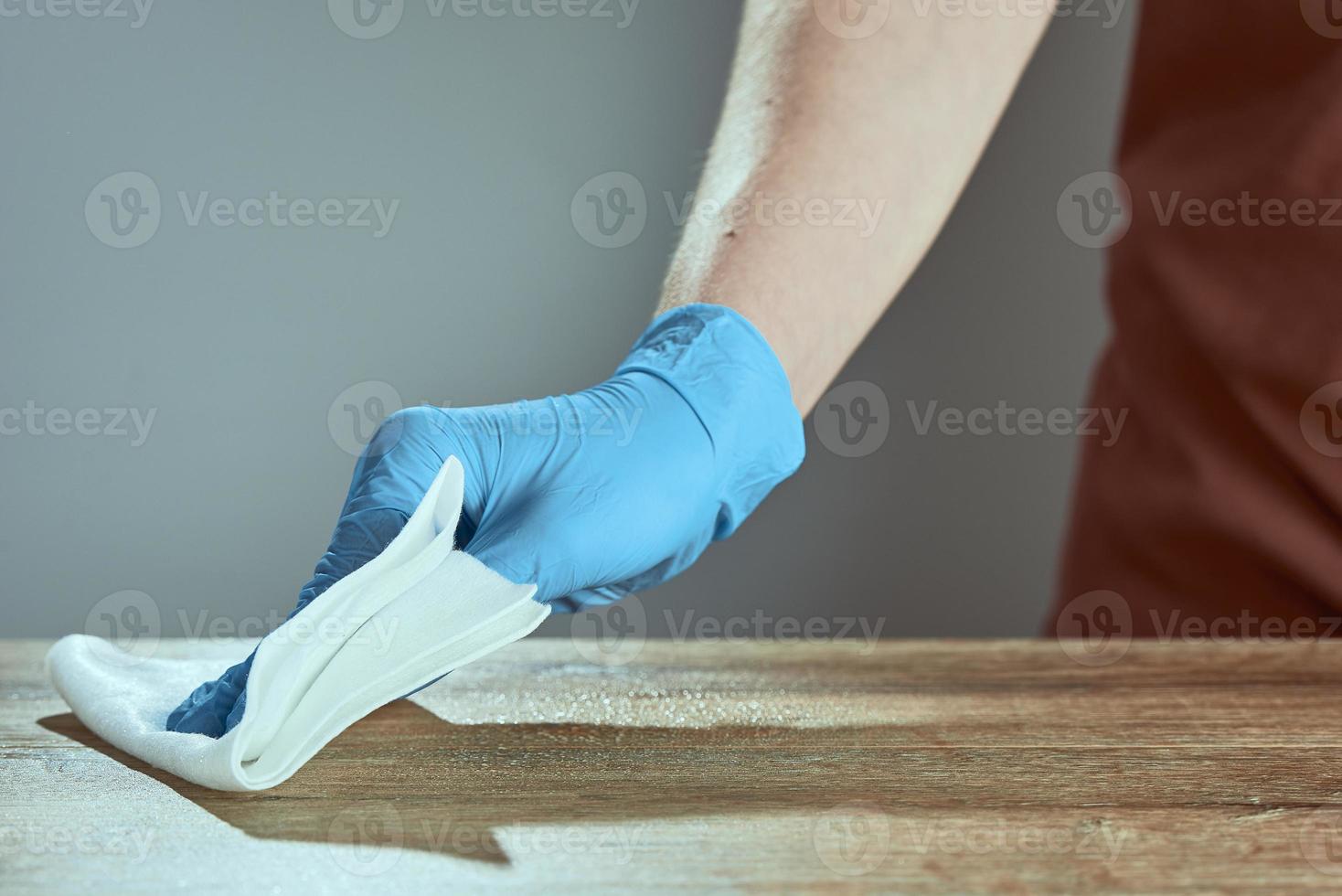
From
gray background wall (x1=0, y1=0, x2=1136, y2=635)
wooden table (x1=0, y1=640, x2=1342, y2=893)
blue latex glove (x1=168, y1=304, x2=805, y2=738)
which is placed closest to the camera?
wooden table (x1=0, y1=640, x2=1342, y2=893)

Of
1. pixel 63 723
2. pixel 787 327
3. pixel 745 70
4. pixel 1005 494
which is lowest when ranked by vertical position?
pixel 1005 494

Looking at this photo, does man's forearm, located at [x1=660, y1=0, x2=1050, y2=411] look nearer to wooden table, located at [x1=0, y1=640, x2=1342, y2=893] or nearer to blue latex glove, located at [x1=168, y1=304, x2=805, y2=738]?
blue latex glove, located at [x1=168, y1=304, x2=805, y2=738]

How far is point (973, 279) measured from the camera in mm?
2475

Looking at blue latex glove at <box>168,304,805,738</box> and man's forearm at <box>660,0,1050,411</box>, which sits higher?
man's forearm at <box>660,0,1050,411</box>

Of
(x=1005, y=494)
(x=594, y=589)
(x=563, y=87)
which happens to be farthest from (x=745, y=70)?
(x=1005, y=494)

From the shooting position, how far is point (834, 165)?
79cm

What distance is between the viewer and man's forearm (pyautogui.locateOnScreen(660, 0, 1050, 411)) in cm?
78

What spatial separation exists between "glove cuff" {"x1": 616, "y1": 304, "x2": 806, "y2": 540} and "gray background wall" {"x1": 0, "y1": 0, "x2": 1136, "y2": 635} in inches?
60.5

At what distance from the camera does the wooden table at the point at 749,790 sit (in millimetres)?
471

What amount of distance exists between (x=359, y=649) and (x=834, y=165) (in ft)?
1.59

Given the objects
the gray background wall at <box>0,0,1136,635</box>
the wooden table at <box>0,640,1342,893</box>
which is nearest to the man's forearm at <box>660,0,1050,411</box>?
the wooden table at <box>0,640,1342,893</box>

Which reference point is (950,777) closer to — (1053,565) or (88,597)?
(1053,565)

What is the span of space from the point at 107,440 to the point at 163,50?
0.85 metres

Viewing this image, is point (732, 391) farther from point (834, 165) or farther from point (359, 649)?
point (359, 649)
